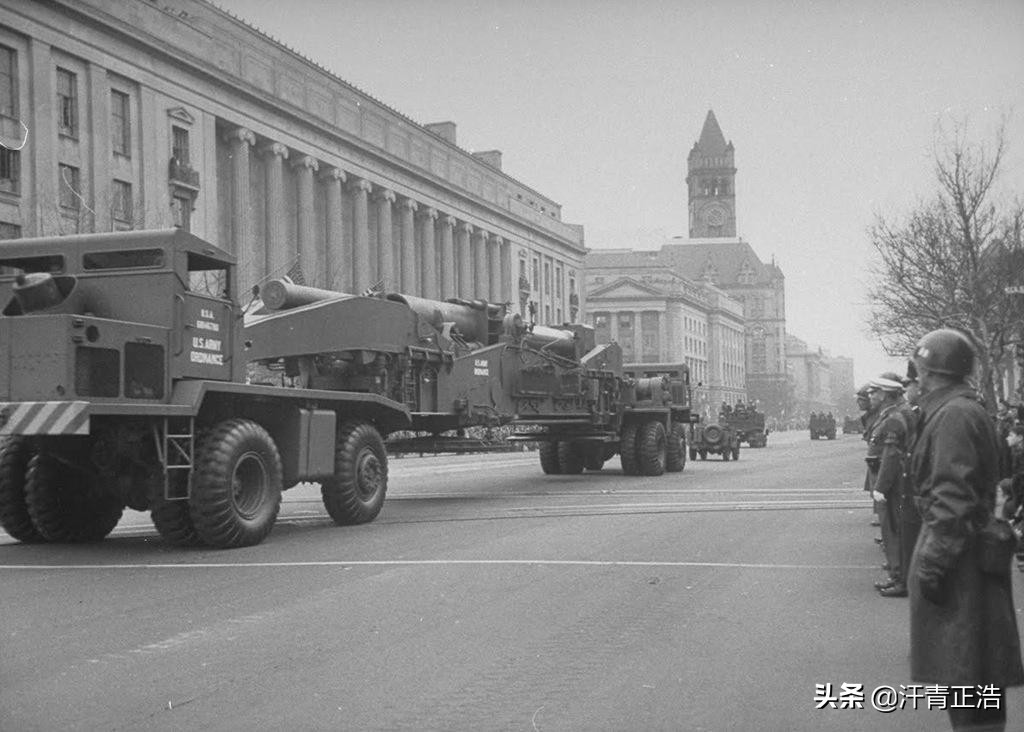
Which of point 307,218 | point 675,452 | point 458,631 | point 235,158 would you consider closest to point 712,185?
point 307,218

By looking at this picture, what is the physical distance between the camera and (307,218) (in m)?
58.1

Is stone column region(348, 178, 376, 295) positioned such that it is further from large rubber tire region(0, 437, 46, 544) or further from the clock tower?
the clock tower

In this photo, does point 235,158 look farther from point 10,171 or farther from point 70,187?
point 10,171

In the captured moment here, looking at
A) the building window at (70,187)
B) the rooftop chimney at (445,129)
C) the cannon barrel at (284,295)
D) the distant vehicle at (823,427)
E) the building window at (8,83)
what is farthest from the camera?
the rooftop chimney at (445,129)

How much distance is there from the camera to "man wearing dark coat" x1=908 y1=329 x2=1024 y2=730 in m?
4.48

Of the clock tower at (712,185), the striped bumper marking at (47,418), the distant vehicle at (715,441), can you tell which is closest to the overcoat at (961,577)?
the striped bumper marking at (47,418)

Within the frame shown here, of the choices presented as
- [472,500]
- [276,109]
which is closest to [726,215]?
[276,109]

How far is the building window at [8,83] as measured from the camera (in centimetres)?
3594

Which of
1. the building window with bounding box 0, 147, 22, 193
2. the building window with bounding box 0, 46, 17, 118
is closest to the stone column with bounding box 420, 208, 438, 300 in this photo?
the building window with bounding box 0, 46, 17, 118

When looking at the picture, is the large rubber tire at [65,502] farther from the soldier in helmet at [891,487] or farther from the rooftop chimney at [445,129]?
the rooftop chimney at [445,129]

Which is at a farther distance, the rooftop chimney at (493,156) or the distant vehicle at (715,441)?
the rooftop chimney at (493,156)

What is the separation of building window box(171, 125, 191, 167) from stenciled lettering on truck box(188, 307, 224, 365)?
118ft

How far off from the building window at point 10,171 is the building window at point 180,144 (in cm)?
1098

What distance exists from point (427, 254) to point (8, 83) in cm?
3903
